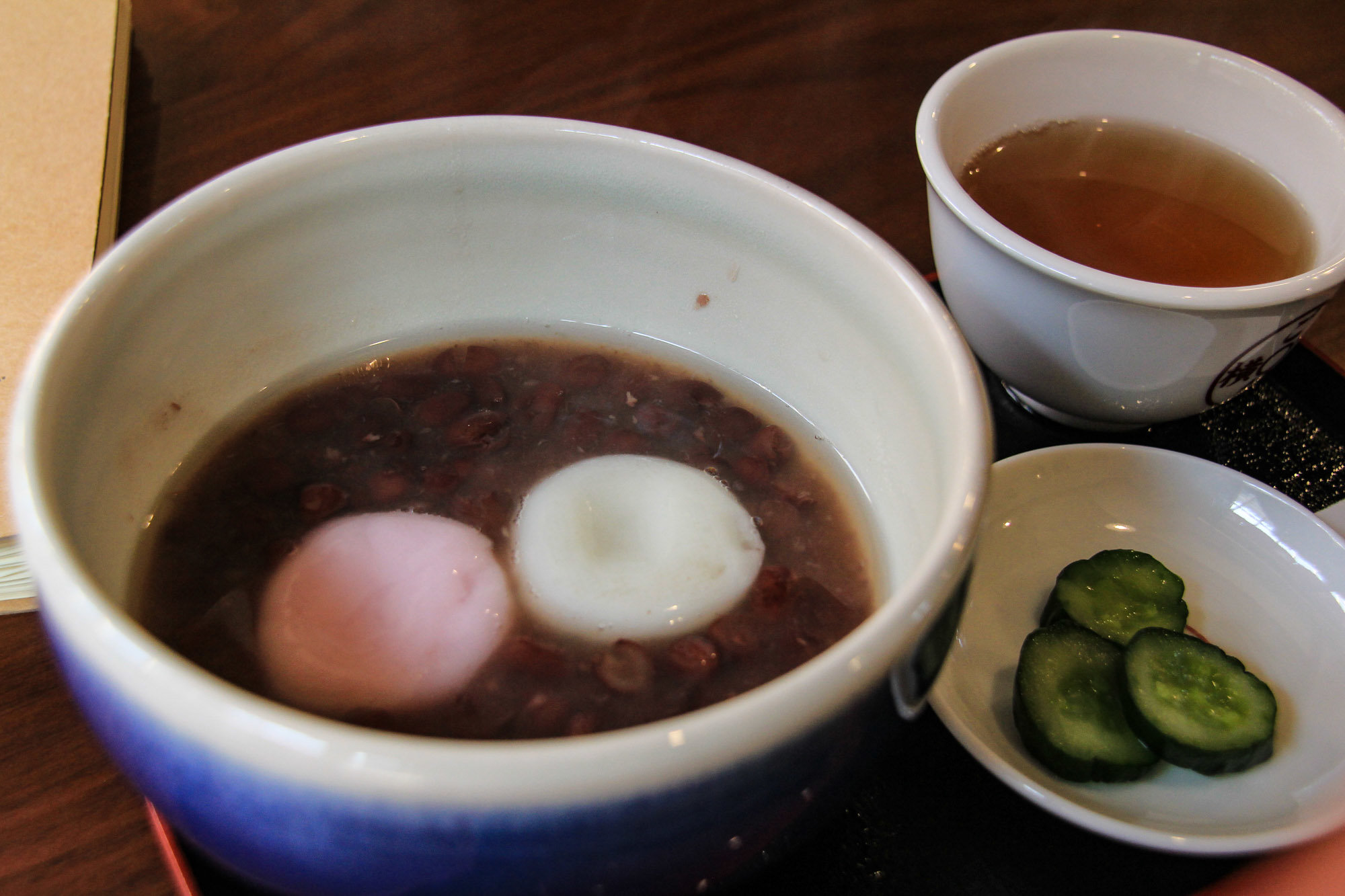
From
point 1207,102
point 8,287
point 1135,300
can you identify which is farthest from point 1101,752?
point 8,287

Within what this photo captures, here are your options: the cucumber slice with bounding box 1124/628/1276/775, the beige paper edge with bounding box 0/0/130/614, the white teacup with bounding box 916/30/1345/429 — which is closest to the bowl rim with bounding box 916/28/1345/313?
the white teacup with bounding box 916/30/1345/429

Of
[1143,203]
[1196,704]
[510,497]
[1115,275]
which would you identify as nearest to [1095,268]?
[1115,275]

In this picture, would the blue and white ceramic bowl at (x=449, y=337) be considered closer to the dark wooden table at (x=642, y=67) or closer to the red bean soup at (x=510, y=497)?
the red bean soup at (x=510, y=497)

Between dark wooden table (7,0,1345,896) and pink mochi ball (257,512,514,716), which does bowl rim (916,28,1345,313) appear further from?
pink mochi ball (257,512,514,716)

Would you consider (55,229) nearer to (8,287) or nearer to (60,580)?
(8,287)

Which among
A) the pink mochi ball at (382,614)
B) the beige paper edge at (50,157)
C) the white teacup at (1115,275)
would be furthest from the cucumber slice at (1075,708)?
the beige paper edge at (50,157)

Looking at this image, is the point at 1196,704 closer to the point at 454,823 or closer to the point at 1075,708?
the point at 1075,708
